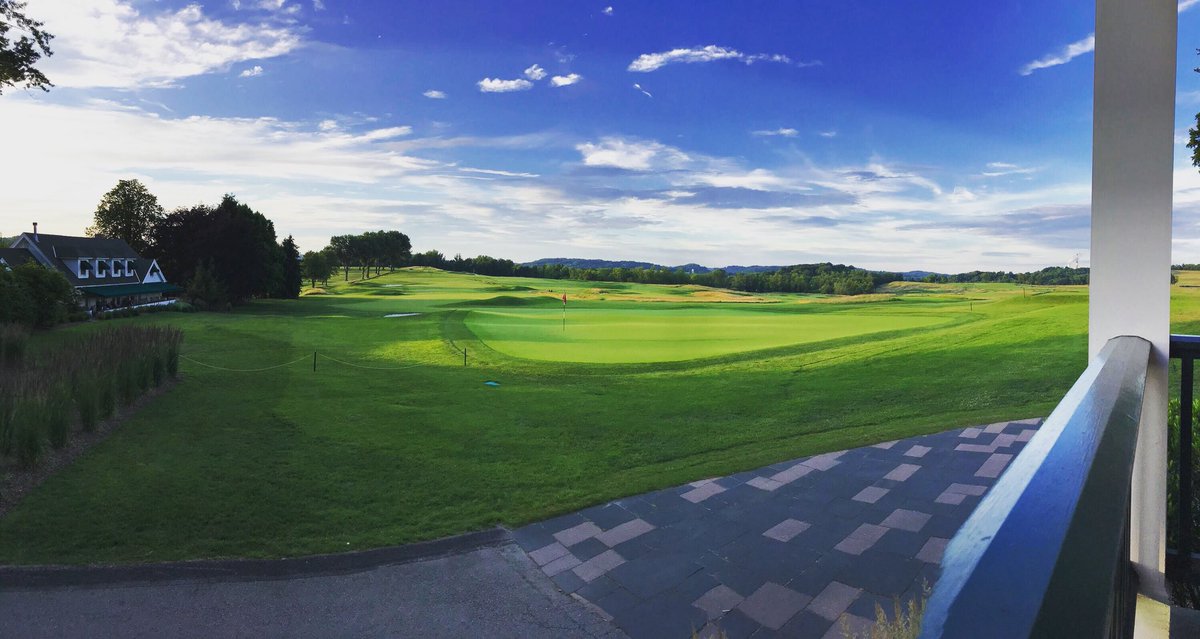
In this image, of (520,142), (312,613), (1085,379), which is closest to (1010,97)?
(520,142)

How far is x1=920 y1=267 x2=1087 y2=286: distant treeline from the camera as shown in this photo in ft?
25.7

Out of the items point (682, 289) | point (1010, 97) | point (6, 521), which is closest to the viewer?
point (6, 521)

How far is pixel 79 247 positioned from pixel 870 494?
13.2 m

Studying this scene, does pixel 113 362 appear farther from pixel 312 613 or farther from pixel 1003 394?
pixel 1003 394

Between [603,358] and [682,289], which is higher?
[682,289]

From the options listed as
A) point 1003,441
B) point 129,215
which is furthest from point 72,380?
point 129,215

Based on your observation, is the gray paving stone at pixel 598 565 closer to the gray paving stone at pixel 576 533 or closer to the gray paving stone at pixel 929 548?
the gray paving stone at pixel 576 533

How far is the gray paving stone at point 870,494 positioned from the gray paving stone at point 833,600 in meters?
0.95

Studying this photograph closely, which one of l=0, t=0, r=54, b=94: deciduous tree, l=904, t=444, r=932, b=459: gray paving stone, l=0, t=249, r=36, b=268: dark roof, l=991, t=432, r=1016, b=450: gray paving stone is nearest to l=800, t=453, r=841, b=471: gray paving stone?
l=904, t=444, r=932, b=459: gray paving stone

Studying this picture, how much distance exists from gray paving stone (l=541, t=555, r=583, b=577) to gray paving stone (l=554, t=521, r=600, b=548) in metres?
0.12

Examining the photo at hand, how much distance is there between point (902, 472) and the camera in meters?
3.49

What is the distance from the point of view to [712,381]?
6.84 m

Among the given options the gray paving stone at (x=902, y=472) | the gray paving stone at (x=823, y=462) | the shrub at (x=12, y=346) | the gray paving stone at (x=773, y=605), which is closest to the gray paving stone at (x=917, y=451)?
the gray paving stone at (x=902, y=472)

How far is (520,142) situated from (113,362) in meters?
6.44
